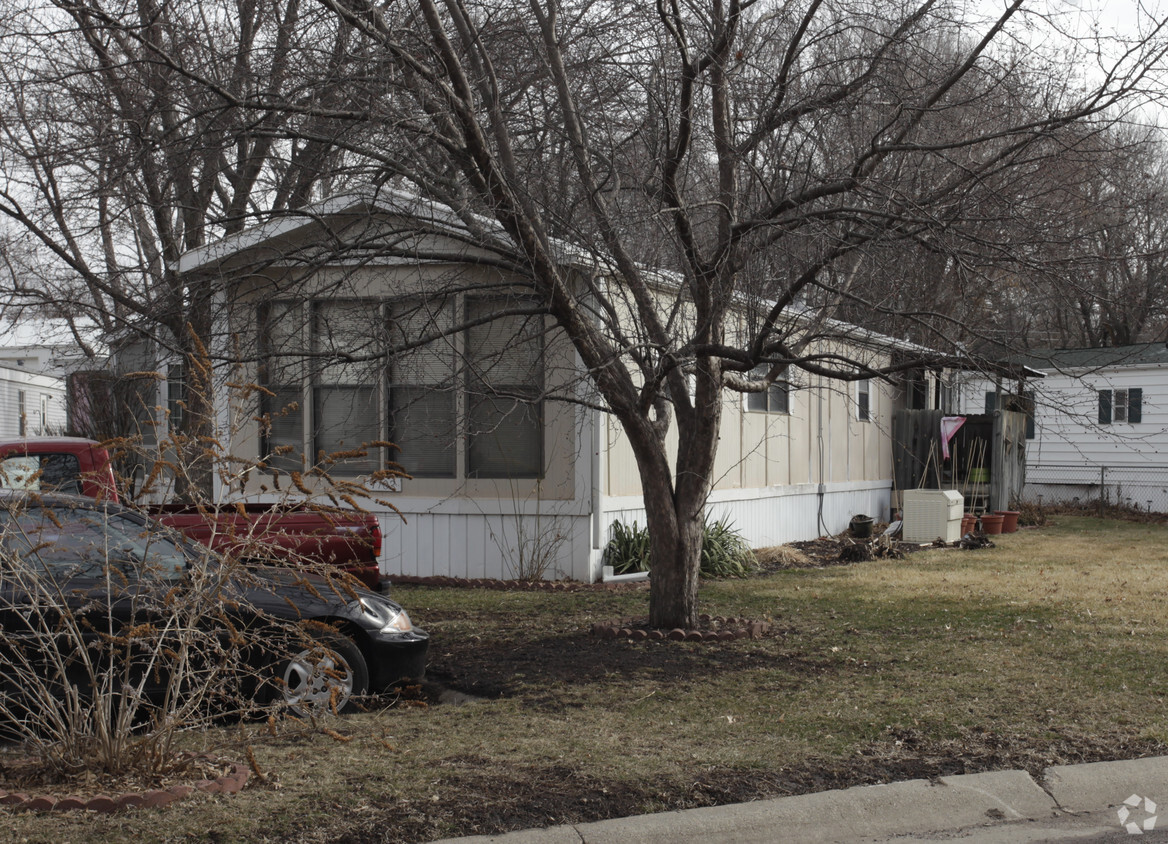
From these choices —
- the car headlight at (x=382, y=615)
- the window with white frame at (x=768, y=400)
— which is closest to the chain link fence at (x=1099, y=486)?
the window with white frame at (x=768, y=400)

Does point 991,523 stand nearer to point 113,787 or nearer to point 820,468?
point 820,468

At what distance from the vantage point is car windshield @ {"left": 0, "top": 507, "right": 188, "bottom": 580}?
185 inches

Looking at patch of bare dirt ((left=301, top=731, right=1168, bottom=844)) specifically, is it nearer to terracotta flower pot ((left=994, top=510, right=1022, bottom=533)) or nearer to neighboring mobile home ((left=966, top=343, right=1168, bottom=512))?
terracotta flower pot ((left=994, top=510, right=1022, bottom=533))

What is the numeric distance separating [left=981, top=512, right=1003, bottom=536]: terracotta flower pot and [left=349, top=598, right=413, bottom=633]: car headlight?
1397 centimetres

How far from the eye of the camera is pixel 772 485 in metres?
15.8

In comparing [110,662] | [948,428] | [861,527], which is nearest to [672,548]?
[110,662]

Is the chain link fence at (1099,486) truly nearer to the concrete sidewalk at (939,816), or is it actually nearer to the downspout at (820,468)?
the downspout at (820,468)

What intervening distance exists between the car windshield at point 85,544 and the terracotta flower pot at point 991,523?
1492 cm

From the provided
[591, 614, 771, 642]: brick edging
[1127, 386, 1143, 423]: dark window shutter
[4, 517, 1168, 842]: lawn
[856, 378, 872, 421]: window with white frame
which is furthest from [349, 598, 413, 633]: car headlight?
[1127, 386, 1143, 423]: dark window shutter

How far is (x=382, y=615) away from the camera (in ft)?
21.5

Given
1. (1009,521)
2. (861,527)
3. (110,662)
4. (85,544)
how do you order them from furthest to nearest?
(1009,521)
(861,527)
(85,544)
(110,662)

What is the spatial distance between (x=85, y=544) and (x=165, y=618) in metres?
1.19

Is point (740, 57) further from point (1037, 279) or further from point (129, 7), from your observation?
point (129, 7)

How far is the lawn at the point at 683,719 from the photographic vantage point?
179 inches
